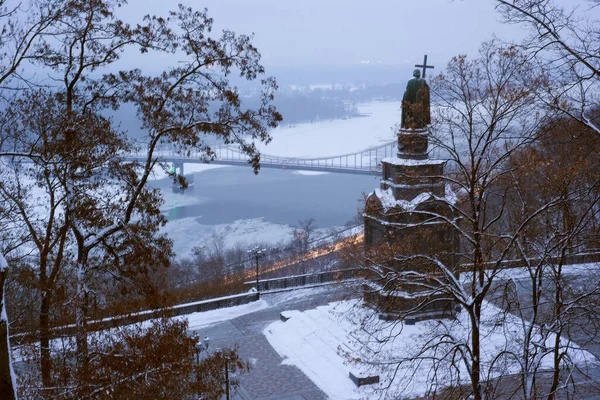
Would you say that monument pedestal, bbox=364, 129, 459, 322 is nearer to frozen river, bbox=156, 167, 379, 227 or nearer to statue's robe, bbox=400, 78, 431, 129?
statue's robe, bbox=400, 78, 431, 129

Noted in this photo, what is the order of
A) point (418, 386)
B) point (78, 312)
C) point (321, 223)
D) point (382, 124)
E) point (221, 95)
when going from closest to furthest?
point (78, 312)
point (221, 95)
point (418, 386)
point (321, 223)
point (382, 124)

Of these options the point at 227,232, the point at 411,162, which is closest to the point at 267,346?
the point at 411,162

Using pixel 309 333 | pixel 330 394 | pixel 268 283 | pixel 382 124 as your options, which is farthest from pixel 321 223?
pixel 382 124

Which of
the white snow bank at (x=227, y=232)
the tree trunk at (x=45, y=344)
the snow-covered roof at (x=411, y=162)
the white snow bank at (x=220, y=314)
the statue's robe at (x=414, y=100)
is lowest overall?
the white snow bank at (x=227, y=232)

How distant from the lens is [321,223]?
55812mm

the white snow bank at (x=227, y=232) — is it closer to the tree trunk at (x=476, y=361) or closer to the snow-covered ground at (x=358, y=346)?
the snow-covered ground at (x=358, y=346)

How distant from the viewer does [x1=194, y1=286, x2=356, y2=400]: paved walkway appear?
→ 14281 mm

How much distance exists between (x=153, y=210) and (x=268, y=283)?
13.7m

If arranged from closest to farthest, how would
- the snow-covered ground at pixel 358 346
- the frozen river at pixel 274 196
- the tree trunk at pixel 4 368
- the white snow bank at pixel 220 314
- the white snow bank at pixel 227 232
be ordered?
the tree trunk at pixel 4 368
the snow-covered ground at pixel 358 346
the white snow bank at pixel 220 314
the white snow bank at pixel 227 232
the frozen river at pixel 274 196

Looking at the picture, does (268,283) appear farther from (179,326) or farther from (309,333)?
(179,326)

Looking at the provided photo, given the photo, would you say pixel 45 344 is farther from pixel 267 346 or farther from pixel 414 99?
pixel 414 99

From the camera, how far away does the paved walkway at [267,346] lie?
46.9ft

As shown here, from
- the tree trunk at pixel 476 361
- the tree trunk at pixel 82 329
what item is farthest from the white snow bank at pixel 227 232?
the tree trunk at pixel 476 361

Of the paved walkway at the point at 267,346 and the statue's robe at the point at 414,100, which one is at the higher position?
the statue's robe at the point at 414,100
